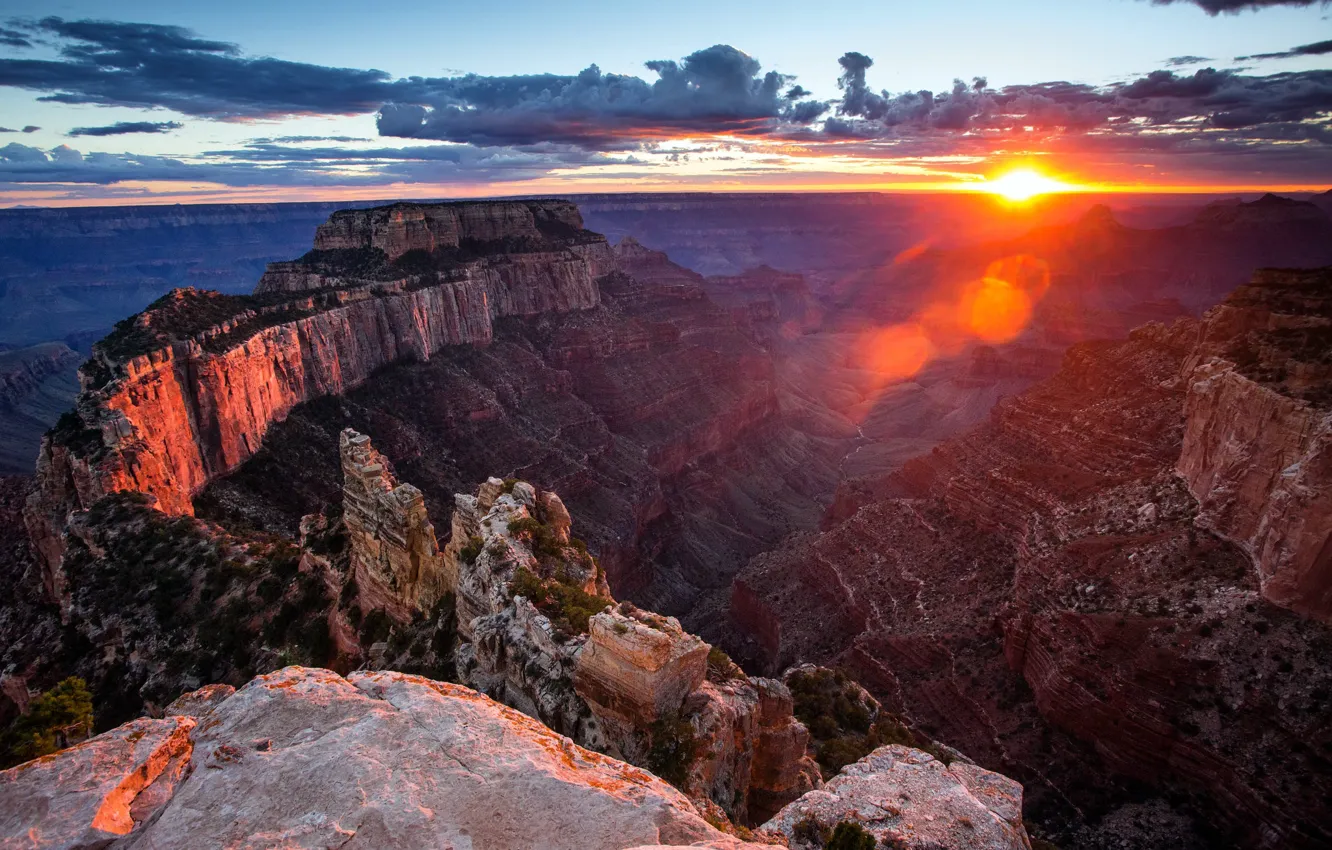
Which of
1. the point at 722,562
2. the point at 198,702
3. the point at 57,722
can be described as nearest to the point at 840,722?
the point at 198,702

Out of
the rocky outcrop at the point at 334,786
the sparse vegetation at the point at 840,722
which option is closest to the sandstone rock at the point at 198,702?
the rocky outcrop at the point at 334,786

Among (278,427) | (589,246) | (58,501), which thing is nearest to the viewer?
(58,501)

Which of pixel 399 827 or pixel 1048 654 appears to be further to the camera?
pixel 1048 654

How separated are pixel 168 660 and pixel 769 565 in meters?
42.0

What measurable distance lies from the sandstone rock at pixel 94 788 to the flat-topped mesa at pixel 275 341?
3458cm

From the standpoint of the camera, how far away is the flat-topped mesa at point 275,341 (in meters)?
41.8

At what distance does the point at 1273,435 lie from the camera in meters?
34.0

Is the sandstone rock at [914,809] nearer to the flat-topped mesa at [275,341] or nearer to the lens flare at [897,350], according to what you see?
the flat-topped mesa at [275,341]

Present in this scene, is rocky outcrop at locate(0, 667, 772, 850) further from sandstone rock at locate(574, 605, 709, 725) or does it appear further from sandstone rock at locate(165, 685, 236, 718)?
sandstone rock at locate(574, 605, 709, 725)

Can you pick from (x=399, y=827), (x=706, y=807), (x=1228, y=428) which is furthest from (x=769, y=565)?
(x=399, y=827)

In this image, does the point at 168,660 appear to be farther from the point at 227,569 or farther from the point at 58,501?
the point at 58,501

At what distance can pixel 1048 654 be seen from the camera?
36562 millimetres

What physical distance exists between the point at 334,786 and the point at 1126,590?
37954 mm

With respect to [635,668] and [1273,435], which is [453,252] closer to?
[635,668]
